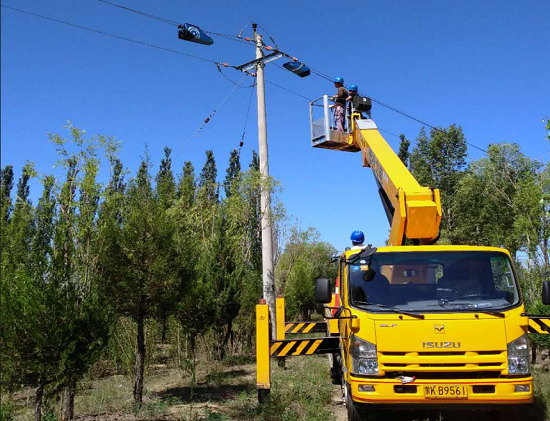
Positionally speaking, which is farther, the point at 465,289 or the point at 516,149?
the point at 516,149

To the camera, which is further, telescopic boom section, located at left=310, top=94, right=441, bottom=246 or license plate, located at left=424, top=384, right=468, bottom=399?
telescopic boom section, located at left=310, top=94, right=441, bottom=246

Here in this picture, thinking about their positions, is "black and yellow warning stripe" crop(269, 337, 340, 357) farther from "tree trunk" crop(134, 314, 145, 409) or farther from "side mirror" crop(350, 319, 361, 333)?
"tree trunk" crop(134, 314, 145, 409)

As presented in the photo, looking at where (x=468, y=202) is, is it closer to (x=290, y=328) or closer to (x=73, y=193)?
(x=290, y=328)

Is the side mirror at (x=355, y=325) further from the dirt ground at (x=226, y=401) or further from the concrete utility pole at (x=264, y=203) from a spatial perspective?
the concrete utility pole at (x=264, y=203)

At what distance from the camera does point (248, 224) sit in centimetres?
1681

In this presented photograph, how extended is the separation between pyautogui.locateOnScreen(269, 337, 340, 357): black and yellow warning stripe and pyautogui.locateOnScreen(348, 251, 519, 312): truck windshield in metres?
1.71

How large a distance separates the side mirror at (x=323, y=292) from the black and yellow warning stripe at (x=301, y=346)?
4.70 feet

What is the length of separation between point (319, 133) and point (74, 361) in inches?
257

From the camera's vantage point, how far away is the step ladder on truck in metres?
5.15

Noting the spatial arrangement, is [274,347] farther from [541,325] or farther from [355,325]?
[541,325]

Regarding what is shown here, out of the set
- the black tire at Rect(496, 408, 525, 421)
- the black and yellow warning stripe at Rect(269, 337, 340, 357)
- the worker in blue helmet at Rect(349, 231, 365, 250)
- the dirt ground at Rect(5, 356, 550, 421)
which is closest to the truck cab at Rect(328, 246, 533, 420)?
the black tire at Rect(496, 408, 525, 421)

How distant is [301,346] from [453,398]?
260 centimetres

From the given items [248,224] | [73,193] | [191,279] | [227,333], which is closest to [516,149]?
[248,224]

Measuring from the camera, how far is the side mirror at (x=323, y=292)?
19.7 feet
